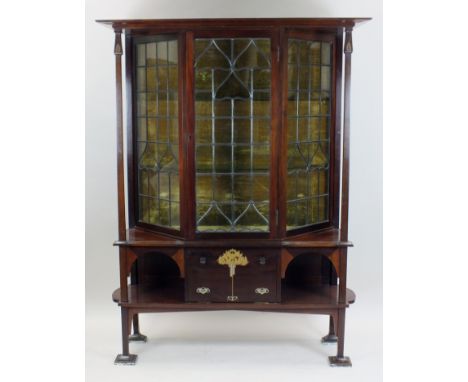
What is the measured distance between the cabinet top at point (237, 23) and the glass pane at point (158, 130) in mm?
159

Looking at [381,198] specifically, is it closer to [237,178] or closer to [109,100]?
[237,178]

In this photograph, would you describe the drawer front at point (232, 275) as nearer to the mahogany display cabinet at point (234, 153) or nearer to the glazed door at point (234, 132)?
the mahogany display cabinet at point (234, 153)

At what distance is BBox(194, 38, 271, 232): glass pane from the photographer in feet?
14.5

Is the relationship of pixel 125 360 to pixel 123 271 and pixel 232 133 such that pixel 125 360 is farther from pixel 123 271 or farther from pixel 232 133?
pixel 232 133

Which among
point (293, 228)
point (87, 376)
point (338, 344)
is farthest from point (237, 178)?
point (87, 376)

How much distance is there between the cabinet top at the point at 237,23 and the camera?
4.33m

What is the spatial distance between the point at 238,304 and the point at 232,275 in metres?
0.18

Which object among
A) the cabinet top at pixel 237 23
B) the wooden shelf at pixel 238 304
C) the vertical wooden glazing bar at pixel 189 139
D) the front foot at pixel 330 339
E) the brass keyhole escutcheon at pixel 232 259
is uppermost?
the cabinet top at pixel 237 23


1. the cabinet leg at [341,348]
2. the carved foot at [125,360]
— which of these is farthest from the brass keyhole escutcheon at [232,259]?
the carved foot at [125,360]

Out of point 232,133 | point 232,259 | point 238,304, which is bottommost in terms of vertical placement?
point 238,304

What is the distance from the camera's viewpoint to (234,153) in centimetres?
454

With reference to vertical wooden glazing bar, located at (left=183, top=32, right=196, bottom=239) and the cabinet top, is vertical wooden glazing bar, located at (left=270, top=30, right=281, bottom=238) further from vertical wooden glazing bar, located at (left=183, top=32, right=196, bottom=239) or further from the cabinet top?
vertical wooden glazing bar, located at (left=183, top=32, right=196, bottom=239)

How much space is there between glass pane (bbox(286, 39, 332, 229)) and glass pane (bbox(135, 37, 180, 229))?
2.26 feet

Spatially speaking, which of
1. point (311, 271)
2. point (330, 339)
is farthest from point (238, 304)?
point (330, 339)
